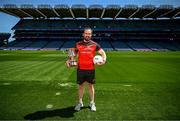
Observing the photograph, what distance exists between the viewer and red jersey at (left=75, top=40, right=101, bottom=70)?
20.9ft

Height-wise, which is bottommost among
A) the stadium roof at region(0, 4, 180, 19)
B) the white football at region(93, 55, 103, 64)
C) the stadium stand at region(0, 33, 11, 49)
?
the white football at region(93, 55, 103, 64)

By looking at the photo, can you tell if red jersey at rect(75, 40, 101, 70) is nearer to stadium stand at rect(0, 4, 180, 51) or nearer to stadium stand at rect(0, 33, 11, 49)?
stadium stand at rect(0, 4, 180, 51)

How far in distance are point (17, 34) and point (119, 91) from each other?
281 ft

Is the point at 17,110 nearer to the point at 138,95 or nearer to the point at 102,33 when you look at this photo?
the point at 138,95

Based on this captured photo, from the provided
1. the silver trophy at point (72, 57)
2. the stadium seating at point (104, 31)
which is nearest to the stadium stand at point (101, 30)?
the stadium seating at point (104, 31)

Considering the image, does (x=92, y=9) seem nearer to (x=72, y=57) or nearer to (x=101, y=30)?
(x=101, y=30)

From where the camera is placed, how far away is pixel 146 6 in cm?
6875

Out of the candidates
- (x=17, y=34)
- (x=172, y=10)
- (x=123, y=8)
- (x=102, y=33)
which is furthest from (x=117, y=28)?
(x=17, y=34)

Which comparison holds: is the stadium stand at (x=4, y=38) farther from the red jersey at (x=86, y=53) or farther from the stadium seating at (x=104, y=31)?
the red jersey at (x=86, y=53)

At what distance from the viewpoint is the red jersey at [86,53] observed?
638 cm

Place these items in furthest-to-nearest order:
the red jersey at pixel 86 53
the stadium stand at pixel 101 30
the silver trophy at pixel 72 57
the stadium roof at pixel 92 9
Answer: the stadium stand at pixel 101 30
the stadium roof at pixel 92 9
the silver trophy at pixel 72 57
the red jersey at pixel 86 53

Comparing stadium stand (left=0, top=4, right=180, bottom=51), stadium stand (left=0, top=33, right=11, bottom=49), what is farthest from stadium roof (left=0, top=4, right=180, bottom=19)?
stadium stand (left=0, top=33, right=11, bottom=49)

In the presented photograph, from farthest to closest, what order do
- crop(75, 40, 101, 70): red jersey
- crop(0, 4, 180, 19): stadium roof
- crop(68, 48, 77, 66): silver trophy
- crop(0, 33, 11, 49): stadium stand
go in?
crop(0, 33, 11, 49): stadium stand
crop(0, 4, 180, 19): stadium roof
crop(68, 48, 77, 66): silver trophy
crop(75, 40, 101, 70): red jersey

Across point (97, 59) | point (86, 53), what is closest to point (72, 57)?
point (86, 53)
